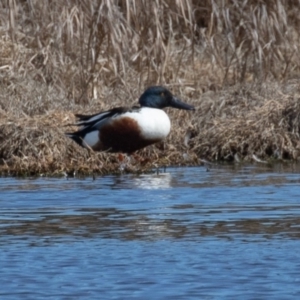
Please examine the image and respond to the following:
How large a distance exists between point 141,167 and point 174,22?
3986 mm

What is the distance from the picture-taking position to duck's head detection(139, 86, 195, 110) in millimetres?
11148

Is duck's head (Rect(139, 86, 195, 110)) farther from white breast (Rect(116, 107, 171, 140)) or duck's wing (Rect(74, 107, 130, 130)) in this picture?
duck's wing (Rect(74, 107, 130, 130))

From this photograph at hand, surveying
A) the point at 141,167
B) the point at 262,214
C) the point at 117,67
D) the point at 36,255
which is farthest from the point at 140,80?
the point at 36,255

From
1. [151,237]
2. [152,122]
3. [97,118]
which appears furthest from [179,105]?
[151,237]

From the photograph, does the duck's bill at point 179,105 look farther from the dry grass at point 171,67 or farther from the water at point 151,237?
the water at point 151,237

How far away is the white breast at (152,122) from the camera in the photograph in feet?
34.5

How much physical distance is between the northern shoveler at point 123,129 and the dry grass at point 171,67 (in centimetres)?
21

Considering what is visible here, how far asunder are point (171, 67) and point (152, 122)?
2.49 metres

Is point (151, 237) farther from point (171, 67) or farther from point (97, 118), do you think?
point (171, 67)

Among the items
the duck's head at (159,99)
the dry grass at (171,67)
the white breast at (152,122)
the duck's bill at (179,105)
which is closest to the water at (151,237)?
the white breast at (152,122)

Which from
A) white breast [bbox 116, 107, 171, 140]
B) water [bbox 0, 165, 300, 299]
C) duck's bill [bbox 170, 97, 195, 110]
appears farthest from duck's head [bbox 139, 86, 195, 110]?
water [bbox 0, 165, 300, 299]

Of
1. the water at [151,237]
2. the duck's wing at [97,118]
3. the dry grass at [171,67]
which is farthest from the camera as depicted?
the dry grass at [171,67]

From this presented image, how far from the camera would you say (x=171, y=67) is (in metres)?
13.0

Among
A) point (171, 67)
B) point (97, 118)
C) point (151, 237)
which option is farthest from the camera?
point (171, 67)
